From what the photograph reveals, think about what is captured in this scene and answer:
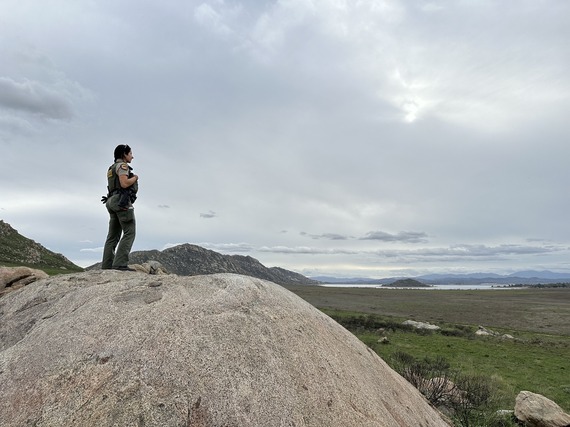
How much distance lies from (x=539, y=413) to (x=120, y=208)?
16.7 meters

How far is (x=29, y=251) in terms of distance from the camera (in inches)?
3499

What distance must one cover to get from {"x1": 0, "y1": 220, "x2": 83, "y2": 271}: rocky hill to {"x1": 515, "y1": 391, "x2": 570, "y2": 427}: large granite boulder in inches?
3312

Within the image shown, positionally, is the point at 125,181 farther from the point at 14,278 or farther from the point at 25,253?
the point at 25,253

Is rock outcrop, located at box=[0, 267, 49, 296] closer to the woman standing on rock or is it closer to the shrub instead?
the woman standing on rock

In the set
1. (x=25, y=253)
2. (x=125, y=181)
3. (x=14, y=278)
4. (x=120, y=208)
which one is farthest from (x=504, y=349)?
(x=25, y=253)

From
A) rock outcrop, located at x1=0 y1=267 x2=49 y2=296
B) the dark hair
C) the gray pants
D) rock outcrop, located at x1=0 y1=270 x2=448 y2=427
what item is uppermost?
the dark hair

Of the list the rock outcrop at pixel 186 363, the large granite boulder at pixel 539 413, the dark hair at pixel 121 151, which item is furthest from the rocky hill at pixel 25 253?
the large granite boulder at pixel 539 413

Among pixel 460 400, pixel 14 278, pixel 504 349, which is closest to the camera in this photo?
pixel 14 278

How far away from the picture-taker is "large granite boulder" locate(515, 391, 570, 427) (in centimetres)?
1450

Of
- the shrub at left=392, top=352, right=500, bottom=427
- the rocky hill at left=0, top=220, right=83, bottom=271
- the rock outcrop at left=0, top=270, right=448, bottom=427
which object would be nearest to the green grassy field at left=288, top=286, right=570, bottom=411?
the shrub at left=392, top=352, right=500, bottom=427

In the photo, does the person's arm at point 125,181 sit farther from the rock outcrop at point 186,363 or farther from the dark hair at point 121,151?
the rock outcrop at point 186,363

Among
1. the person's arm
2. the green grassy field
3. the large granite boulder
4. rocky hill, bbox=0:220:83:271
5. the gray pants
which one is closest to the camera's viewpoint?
the person's arm

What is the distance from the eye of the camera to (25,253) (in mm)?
86188

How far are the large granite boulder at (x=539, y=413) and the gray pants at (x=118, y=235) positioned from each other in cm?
1577
